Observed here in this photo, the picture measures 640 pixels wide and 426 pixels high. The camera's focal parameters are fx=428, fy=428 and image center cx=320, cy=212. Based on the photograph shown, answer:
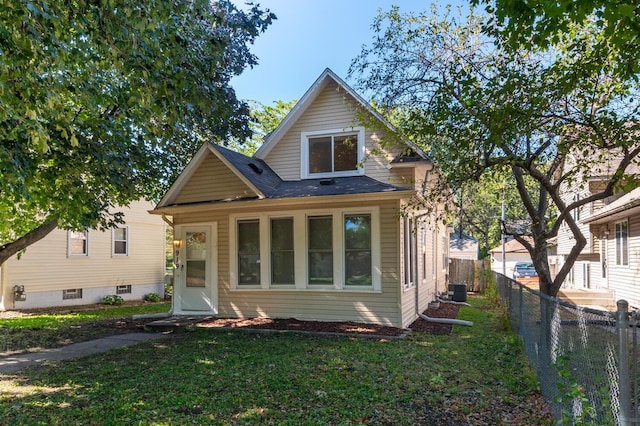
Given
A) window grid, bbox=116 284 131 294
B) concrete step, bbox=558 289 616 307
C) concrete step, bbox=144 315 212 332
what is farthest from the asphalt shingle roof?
window grid, bbox=116 284 131 294

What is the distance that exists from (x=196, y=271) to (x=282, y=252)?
99.8 inches

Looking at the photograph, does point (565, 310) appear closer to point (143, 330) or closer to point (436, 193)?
point (436, 193)

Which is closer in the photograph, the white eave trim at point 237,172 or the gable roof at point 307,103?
the white eave trim at point 237,172

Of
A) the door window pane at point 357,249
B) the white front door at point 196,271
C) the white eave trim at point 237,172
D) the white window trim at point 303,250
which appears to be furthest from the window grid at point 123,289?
the door window pane at point 357,249

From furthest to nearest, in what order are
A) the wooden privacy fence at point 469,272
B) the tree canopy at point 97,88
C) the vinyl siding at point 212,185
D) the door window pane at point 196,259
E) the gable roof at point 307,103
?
the wooden privacy fence at point 469,272 < the door window pane at point 196,259 < the vinyl siding at point 212,185 < the gable roof at point 307,103 < the tree canopy at point 97,88

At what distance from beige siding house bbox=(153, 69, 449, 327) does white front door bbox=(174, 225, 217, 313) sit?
27 millimetres

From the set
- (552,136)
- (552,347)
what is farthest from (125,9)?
(552,136)

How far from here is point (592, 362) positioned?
3.05 m

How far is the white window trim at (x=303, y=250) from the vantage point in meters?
9.60

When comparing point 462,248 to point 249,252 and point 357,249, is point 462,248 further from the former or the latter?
point 249,252

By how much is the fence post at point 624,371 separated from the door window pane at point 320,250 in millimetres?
7752

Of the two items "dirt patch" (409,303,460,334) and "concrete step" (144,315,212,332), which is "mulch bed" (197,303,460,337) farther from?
"concrete step" (144,315,212,332)

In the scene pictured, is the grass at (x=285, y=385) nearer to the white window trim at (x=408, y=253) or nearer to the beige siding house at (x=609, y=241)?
the white window trim at (x=408, y=253)

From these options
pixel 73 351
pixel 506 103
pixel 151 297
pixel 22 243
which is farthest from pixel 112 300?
pixel 506 103
